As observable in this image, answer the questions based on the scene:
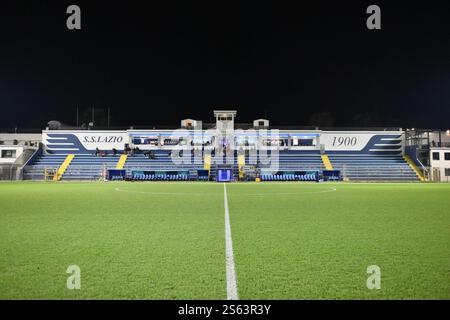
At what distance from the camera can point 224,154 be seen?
43.2 m

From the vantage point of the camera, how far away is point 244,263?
15.0 ft

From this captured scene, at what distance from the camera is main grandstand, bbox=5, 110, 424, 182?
3822cm

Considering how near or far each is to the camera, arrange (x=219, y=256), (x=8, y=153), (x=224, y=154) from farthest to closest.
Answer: (x=224, y=154) → (x=8, y=153) → (x=219, y=256)

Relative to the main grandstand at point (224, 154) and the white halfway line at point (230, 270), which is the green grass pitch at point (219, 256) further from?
the main grandstand at point (224, 154)

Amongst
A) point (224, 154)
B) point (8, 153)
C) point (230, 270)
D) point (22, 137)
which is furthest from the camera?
point (22, 137)

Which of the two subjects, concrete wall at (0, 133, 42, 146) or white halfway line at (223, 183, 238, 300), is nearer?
white halfway line at (223, 183, 238, 300)

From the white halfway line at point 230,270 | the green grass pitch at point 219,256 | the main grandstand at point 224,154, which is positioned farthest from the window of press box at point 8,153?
the white halfway line at point 230,270

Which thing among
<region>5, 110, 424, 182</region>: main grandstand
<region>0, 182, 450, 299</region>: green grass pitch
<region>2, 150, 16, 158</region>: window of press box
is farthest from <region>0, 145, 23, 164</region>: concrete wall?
<region>0, 182, 450, 299</region>: green grass pitch

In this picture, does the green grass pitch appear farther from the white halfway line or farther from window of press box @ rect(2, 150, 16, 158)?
window of press box @ rect(2, 150, 16, 158)

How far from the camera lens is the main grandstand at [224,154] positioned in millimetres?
38219

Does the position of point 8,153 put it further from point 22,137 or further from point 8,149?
point 22,137

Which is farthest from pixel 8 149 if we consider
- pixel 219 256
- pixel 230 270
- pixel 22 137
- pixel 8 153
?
pixel 230 270
